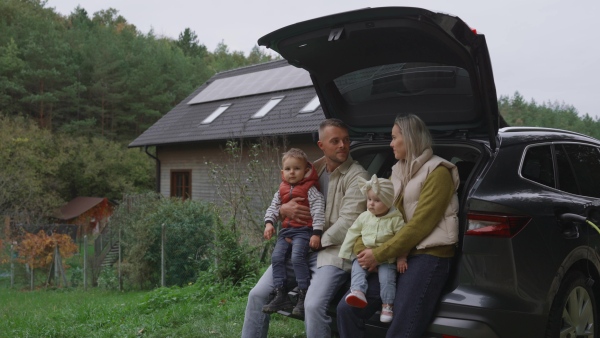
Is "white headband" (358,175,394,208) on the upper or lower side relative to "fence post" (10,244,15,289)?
upper

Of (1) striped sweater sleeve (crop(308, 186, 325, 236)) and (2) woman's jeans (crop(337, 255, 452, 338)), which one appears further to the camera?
(1) striped sweater sleeve (crop(308, 186, 325, 236))

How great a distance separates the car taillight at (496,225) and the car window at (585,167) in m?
1.05

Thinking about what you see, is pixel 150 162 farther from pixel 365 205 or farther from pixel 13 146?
pixel 365 205

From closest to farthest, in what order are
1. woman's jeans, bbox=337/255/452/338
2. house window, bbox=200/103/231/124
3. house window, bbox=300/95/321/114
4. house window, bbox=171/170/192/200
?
woman's jeans, bbox=337/255/452/338 < house window, bbox=300/95/321/114 < house window, bbox=200/103/231/124 < house window, bbox=171/170/192/200

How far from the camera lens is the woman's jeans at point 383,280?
11.8 feet

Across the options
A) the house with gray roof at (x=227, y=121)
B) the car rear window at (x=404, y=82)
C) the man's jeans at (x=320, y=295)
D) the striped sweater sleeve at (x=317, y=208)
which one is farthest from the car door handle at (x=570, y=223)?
the house with gray roof at (x=227, y=121)

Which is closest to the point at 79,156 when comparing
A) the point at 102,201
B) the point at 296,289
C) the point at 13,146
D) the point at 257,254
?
the point at 102,201

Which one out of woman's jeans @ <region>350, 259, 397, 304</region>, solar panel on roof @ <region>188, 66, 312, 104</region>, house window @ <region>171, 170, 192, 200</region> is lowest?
house window @ <region>171, 170, 192, 200</region>

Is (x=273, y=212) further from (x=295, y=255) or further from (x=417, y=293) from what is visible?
(x=417, y=293)

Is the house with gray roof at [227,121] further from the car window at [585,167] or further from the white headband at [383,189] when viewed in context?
the white headband at [383,189]

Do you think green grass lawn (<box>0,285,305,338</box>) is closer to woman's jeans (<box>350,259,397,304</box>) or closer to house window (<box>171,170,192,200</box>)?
woman's jeans (<box>350,259,397,304</box>)

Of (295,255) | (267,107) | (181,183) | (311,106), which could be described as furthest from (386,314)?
(181,183)

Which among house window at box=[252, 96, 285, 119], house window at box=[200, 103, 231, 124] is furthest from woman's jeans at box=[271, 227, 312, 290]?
house window at box=[200, 103, 231, 124]

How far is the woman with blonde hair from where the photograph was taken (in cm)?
345
